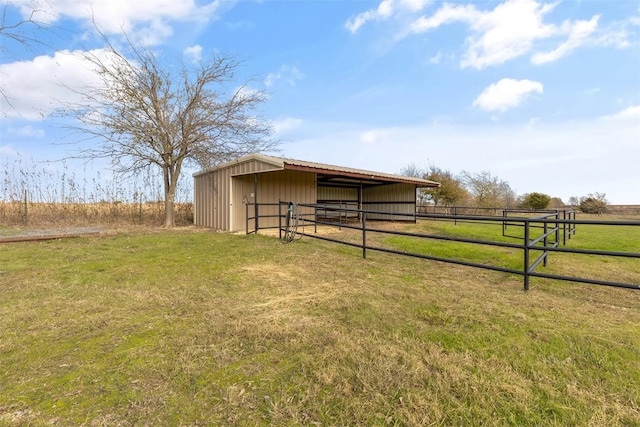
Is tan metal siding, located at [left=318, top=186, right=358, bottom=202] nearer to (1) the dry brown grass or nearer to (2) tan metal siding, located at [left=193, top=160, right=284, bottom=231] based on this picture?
(2) tan metal siding, located at [left=193, top=160, right=284, bottom=231]

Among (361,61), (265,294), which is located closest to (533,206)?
(361,61)

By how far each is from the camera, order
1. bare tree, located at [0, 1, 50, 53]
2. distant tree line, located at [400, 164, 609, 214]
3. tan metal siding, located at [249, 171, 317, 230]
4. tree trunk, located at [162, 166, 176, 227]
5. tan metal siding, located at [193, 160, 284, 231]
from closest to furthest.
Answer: bare tree, located at [0, 1, 50, 53], tan metal siding, located at [193, 160, 284, 231], tan metal siding, located at [249, 171, 317, 230], tree trunk, located at [162, 166, 176, 227], distant tree line, located at [400, 164, 609, 214]

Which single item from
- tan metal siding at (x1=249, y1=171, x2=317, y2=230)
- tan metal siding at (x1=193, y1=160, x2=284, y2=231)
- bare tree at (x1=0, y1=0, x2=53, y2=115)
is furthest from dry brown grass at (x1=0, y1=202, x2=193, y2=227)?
bare tree at (x1=0, y1=0, x2=53, y2=115)

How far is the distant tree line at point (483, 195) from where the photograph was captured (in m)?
22.4

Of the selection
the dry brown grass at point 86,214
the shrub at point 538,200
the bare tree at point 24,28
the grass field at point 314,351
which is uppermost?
the bare tree at point 24,28

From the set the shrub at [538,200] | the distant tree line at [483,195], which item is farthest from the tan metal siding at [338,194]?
the shrub at [538,200]

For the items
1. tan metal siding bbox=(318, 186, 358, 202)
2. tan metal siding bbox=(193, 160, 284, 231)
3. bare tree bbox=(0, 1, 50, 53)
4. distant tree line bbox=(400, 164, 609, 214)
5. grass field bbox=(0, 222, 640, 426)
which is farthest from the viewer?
distant tree line bbox=(400, 164, 609, 214)

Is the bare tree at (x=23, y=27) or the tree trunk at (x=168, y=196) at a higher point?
the bare tree at (x=23, y=27)

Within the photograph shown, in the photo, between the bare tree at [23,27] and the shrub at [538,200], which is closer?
the bare tree at [23,27]

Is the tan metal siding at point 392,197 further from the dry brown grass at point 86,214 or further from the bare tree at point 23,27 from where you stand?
the bare tree at point 23,27

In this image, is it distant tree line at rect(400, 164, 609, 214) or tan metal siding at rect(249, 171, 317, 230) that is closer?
tan metal siding at rect(249, 171, 317, 230)

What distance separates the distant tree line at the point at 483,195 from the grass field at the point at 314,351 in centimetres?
1990

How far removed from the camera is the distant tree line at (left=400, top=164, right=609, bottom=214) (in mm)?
22375

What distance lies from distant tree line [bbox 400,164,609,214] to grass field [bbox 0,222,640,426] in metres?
19.9
